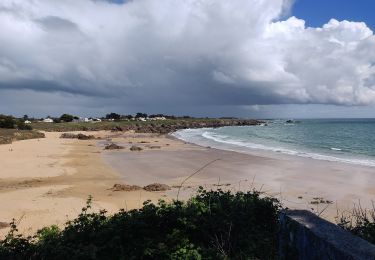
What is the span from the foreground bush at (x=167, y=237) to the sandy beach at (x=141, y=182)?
1939 millimetres

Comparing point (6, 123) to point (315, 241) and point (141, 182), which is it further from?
point (315, 241)

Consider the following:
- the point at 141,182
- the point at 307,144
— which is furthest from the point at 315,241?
the point at 307,144

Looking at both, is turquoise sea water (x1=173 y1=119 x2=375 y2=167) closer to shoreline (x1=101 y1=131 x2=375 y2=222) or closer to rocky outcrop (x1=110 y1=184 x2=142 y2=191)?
shoreline (x1=101 y1=131 x2=375 y2=222)

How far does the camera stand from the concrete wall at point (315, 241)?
3.80 metres

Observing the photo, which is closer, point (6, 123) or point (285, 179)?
point (285, 179)

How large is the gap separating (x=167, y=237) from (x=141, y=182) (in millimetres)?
14055

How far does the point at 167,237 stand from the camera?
6055 mm

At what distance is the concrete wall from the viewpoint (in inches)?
150

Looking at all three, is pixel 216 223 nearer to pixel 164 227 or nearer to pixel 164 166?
pixel 164 227

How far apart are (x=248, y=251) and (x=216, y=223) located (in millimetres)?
709

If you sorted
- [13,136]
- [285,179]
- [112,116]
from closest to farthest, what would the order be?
[285,179], [13,136], [112,116]

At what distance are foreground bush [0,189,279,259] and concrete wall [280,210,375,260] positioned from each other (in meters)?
1.18

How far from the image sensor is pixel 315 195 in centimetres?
1678

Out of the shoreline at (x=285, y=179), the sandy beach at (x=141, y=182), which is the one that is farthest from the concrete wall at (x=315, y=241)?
the shoreline at (x=285, y=179)
